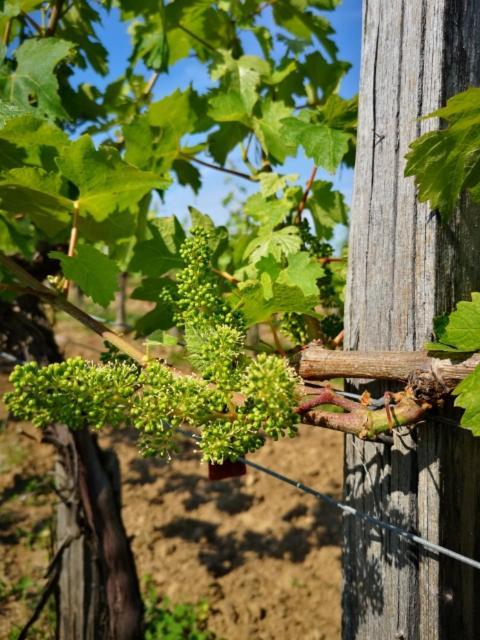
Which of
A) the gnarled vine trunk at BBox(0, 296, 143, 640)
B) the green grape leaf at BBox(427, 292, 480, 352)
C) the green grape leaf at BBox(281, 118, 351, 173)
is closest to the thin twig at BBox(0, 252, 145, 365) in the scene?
the green grape leaf at BBox(427, 292, 480, 352)

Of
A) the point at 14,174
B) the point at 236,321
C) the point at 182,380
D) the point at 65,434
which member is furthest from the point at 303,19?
the point at 65,434

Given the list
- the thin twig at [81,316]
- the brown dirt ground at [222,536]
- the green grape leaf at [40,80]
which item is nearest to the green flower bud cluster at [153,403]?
the thin twig at [81,316]

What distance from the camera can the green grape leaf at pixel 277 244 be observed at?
5.82 feet

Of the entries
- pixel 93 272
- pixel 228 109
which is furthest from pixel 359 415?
pixel 228 109

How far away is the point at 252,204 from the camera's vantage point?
2.04 m

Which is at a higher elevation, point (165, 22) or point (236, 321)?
point (165, 22)

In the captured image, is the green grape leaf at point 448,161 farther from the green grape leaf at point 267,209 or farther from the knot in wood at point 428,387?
→ the green grape leaf at point 267,209

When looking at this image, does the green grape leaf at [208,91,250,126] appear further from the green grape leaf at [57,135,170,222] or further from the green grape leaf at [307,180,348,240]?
the green grape leaf at [57,135,170,222]

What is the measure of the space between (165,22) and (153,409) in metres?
1.92

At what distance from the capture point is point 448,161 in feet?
4.03

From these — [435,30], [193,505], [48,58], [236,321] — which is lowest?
[193,505]

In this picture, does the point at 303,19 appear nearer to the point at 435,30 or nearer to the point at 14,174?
the point at 435,30

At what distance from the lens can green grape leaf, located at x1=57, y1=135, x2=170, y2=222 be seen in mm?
1550

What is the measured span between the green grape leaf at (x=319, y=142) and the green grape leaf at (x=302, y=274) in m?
0.31
